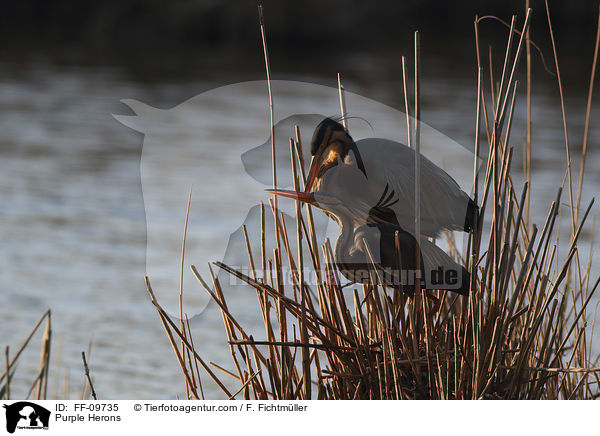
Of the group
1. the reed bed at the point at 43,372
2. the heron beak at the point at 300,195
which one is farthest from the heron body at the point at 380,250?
the reed bed at the point at 43,372

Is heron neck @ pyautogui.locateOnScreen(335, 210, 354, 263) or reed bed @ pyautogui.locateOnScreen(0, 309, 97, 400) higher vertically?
heron neck @ pyautogui.locateOnScreen(335, 210, 354, 263)

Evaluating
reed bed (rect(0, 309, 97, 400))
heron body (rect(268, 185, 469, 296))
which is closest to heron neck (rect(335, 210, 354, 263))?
heron body (rect(268, 185, 469, 296))

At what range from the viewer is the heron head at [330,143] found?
94 centimetres

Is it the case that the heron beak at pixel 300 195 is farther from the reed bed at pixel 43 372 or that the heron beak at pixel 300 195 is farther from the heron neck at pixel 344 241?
the reed bed at pixel 43 372

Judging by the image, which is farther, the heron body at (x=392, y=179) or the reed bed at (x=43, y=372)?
the reed bed at (x=43, y=372)

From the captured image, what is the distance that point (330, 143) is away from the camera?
0.95 meters

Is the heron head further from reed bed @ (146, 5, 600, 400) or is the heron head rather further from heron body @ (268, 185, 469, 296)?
reed bed @ (146, 5, 600, 400)

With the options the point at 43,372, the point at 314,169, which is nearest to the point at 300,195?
the point at 314,169

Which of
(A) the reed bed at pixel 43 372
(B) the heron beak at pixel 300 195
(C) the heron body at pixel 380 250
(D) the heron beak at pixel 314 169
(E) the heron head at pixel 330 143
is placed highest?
(E) the heron head at pixel 330 143

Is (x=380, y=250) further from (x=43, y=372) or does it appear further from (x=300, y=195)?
(x=43, y=372)

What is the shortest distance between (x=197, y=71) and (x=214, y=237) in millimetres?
5147

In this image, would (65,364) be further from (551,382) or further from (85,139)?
(85,139)

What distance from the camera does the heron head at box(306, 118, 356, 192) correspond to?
944 millimetres

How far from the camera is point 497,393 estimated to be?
1.12 metres
